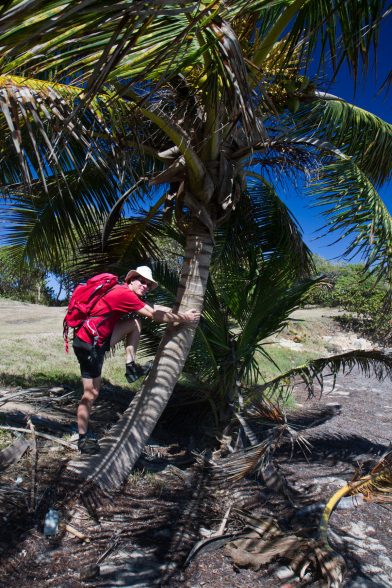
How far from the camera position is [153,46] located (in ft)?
7.97

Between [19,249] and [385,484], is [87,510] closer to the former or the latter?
[385,484]

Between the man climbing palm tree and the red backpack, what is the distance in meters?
0.04

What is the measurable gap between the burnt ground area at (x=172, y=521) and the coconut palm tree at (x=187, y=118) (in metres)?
0.42

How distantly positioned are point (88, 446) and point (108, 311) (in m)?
1.20

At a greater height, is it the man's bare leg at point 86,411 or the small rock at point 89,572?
the man's bare leg at point 86,411

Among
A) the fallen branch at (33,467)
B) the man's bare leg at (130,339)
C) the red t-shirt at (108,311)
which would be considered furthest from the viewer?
the man's bare leg at (130,339)

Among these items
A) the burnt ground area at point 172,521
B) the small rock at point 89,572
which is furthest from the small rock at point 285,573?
the small rock at point 89,572

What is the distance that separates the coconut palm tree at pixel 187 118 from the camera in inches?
81.7

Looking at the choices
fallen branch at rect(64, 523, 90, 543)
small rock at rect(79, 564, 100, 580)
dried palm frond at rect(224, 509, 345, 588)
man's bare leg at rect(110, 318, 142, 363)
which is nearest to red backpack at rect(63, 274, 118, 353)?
man's bare leg at rect(110, 318, 142, 363)

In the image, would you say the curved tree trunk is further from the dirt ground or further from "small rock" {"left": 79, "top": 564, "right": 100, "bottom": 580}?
"small rock" {"left": 79, "top": 564, "right": 100, "bottom": 580}

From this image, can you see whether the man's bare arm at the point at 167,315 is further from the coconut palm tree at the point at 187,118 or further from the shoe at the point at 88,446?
the shoe at the point at 88,446

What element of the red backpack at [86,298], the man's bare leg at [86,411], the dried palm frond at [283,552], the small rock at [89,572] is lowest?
the dried palm frond at [283,552]

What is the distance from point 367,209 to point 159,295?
8.40 feet

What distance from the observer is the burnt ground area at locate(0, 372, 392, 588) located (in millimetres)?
2924
